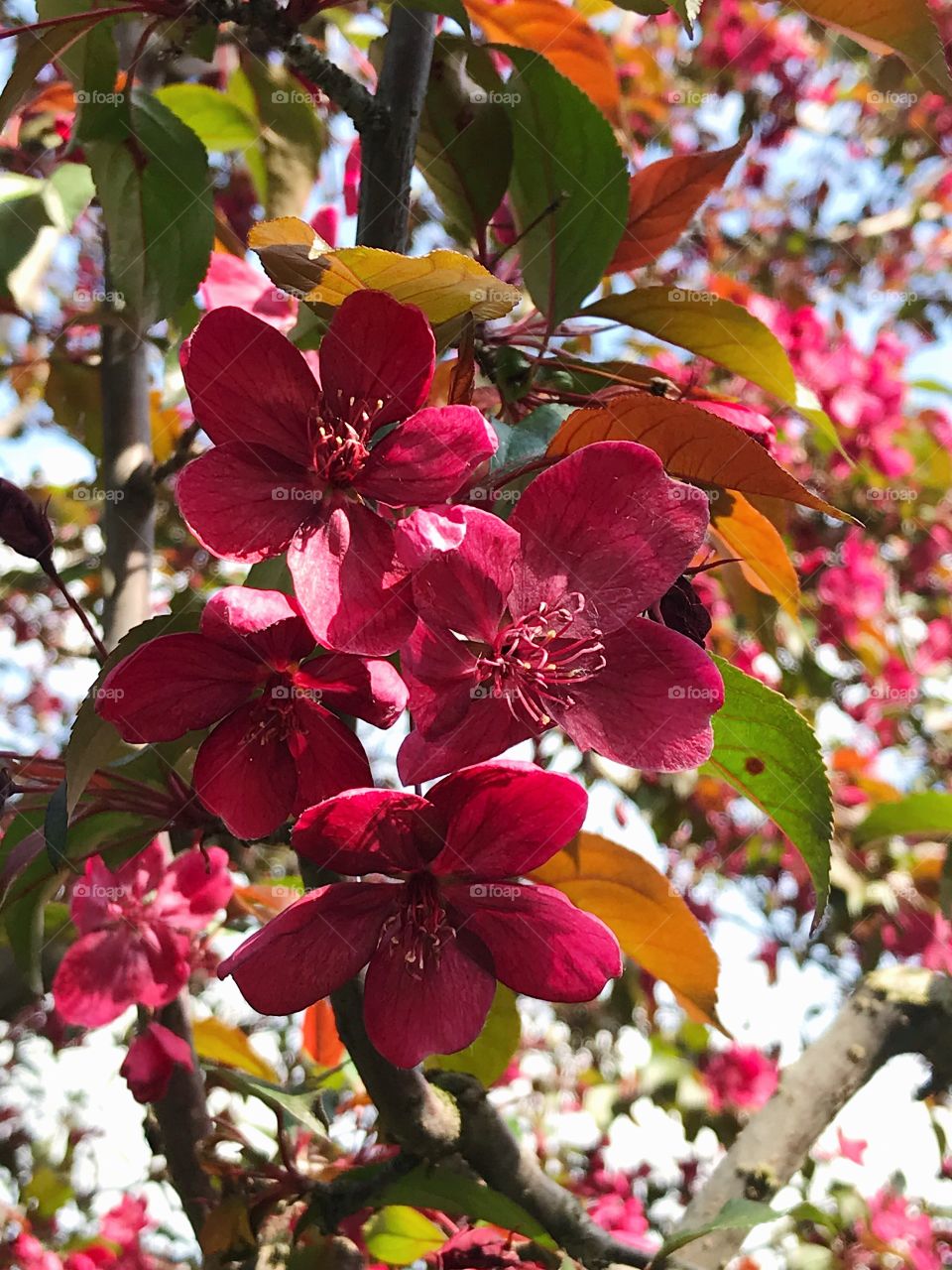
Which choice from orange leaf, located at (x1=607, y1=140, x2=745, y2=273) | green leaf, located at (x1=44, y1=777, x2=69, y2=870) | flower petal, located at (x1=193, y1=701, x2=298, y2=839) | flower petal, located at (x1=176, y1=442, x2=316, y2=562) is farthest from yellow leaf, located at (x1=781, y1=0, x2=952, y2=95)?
green leaf, located at (x1=44, y1=777, x2=69, y2=870)

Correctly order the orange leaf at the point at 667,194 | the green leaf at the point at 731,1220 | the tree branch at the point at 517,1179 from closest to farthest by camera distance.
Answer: the green leaf at the point at 731,1220
the tree branch at the point at 517,1179
the orange leaf at the point at 667,194

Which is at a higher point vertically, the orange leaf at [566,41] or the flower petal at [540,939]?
the orange leaf at [566,41]

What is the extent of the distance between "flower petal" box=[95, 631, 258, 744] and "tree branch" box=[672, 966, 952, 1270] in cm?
90

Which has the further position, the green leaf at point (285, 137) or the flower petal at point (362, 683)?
the green leaf at point (285, 137)

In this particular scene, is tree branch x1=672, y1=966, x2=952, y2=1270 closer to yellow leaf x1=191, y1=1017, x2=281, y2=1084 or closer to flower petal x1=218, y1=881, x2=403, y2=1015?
yellow leaf x1=191, y1=1017, x2=281, y2=1084

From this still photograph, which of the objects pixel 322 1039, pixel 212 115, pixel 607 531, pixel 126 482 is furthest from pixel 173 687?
pixel 212 115

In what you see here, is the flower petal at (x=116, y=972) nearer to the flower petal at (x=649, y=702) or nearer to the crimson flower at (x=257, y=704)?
the crimson flower at (x=257, y=704)

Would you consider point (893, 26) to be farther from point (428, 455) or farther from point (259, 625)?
point (259, 625)

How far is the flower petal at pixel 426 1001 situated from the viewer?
0.71 m

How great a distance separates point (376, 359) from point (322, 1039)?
41.4 inches

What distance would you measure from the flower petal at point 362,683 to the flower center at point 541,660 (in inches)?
2.4

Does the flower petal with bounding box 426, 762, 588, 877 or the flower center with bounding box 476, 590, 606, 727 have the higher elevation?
the flower center with bounding box 476, 590, 606, 727

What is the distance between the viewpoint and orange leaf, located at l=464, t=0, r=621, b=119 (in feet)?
4.16

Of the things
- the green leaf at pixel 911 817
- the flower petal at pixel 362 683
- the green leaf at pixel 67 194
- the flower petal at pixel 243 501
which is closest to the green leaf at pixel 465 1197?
the flower petal at pixel 362 683
